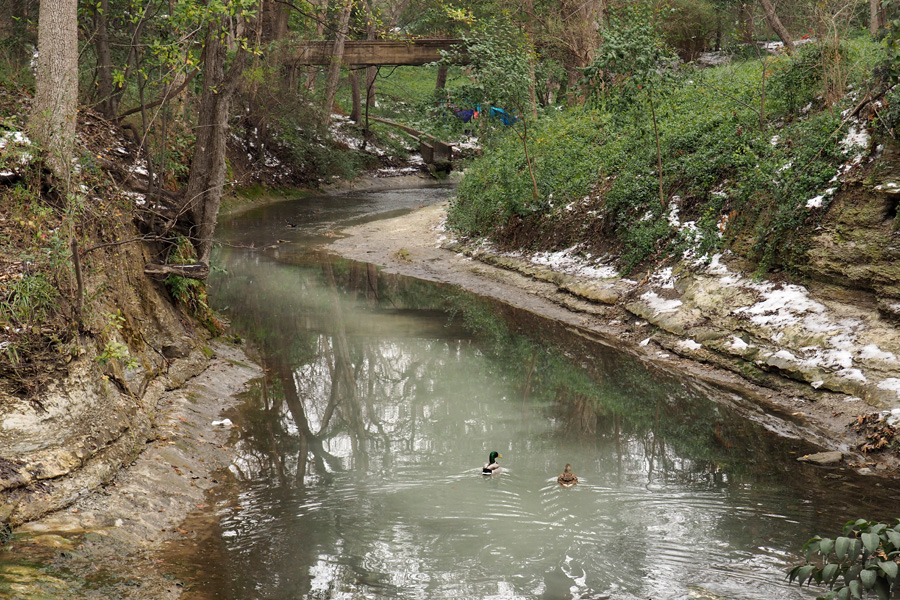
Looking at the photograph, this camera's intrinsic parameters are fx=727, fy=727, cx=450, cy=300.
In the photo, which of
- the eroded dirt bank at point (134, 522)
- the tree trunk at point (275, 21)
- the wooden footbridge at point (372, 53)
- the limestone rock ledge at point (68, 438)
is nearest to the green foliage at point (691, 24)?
the wooden footbridge at point (372, 53)

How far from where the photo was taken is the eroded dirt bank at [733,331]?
905 centimetres

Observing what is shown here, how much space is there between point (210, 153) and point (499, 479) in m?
7.05

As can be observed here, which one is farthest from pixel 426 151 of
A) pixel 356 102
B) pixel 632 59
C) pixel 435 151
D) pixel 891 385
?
pixel 891 385

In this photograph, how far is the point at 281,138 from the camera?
3309 cm

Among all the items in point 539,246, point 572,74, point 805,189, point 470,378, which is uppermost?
point 572,74

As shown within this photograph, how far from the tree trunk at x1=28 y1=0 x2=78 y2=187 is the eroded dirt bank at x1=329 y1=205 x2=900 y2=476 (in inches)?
351

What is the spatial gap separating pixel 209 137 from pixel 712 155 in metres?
9.75

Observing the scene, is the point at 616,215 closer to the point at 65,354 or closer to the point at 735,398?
the point at 735,398

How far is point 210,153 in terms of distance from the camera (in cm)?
1137

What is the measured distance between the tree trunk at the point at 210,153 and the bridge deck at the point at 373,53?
62.5 ft

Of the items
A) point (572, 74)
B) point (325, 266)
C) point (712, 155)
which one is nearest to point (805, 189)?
point (712, 155)

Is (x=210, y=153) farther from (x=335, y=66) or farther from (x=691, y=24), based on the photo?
(x=335, y=66)

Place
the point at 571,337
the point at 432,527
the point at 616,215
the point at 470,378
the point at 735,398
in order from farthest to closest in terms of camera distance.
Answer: the point at 616,215
the point at 571,337
the point at 470,378
the point at 735,398
the point at 432,527

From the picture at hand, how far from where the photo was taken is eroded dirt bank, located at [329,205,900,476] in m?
9.05
